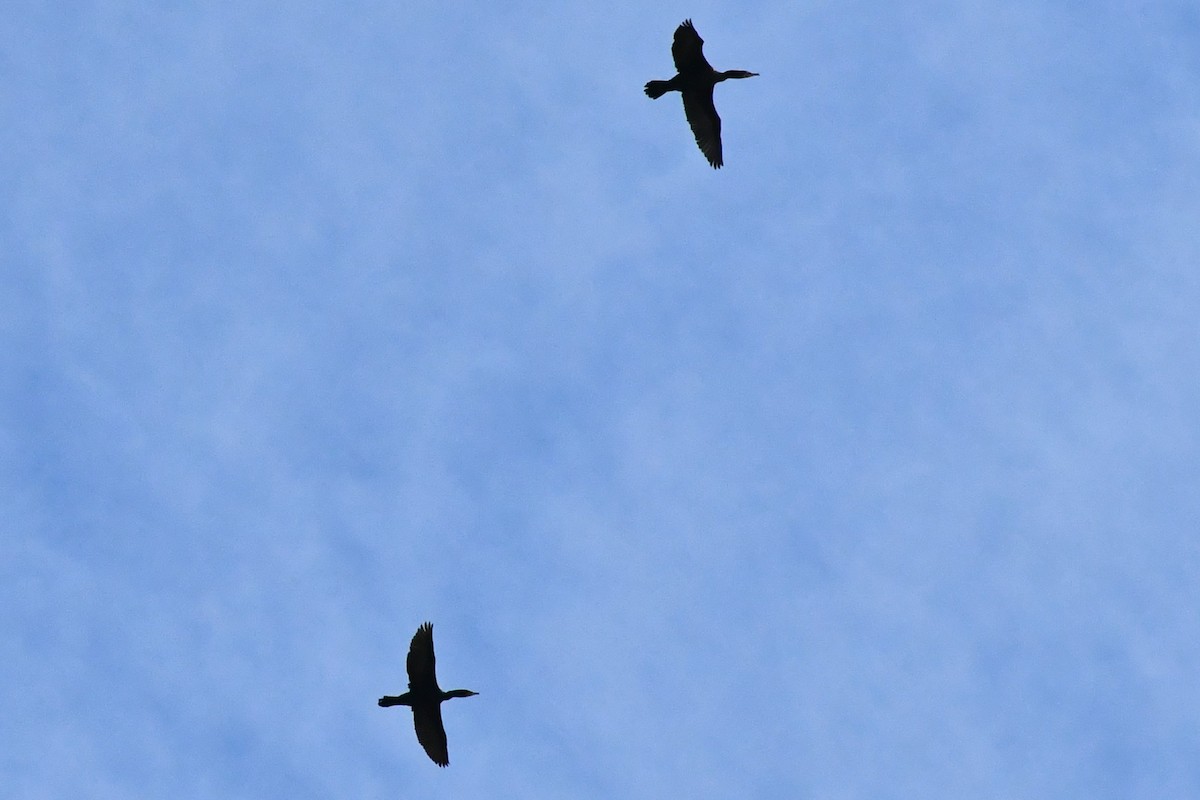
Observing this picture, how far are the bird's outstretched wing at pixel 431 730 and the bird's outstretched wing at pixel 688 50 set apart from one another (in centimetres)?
1612

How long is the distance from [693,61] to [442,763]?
Result: 1751 cm

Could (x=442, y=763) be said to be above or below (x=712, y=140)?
below

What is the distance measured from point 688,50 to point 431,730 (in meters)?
17.1

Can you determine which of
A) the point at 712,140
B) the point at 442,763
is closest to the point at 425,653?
the point at 442,763

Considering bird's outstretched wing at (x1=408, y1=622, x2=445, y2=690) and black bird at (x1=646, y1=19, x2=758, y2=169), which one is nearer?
black bird at (x1=646, y1=19, x2=758, y2=169)

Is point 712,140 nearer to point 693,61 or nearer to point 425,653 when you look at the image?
point 693,61

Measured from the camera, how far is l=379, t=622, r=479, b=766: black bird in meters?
50.4

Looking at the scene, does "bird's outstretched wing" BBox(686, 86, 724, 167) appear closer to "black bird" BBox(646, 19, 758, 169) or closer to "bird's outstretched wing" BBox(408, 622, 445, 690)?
"black bird" BBox(646, 19, 758, 169)

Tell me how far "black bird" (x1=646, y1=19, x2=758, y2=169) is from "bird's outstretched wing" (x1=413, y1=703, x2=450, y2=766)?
14532 mm

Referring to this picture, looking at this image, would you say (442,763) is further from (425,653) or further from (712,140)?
(712,140)

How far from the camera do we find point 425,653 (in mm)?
50438

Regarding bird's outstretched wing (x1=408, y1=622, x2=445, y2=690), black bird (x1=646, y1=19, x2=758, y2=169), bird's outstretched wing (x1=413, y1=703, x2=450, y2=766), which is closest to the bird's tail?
black bird (x1=646, y1=19, x2=758, y2=169)

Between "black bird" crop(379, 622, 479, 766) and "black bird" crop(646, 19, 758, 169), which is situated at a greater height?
"black bird" crop(646, 19, 758, 169)

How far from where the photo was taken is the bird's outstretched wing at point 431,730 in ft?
168
